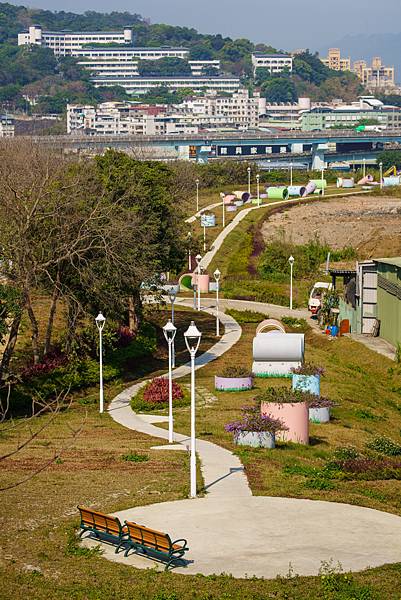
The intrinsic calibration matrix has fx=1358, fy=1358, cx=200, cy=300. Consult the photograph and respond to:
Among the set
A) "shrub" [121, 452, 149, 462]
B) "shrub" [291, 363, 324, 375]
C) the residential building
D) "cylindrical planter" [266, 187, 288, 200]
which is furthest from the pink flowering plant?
"cylindrical planter" [266, 187, 288, 200]

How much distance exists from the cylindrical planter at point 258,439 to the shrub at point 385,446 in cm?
270

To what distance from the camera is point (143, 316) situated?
53.7 meters

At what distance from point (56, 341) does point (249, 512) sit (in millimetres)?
21087

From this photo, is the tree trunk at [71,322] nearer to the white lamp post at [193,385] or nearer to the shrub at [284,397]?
the shrub at [284,397]

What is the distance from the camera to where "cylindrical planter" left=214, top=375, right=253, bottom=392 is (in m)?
38.4

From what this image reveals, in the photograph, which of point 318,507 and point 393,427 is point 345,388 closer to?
point 393,427

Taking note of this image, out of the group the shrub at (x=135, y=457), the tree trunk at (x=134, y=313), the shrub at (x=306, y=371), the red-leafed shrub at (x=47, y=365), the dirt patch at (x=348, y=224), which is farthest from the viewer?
the dirt patch at (x=348, y=224)

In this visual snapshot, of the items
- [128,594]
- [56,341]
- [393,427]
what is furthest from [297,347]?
[128,594]

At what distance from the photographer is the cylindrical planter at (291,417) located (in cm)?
3055

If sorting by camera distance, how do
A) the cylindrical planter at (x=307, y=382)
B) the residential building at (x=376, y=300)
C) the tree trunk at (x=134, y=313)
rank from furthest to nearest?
the residential building at (x=376, y=300) → the tree trunk at (x=134, y=313) → the cylindrical planter at (x=307, y=382)

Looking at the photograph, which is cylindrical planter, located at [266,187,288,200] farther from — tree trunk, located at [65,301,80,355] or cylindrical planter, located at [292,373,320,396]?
cylindrical planter, located at [292,373,320,396]

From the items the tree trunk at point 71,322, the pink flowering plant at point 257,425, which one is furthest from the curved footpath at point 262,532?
the tree trunk at point 71,322

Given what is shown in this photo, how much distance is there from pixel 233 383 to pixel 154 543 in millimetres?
17754

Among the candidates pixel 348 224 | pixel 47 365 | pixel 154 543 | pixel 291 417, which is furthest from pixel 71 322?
pixel 348 224
